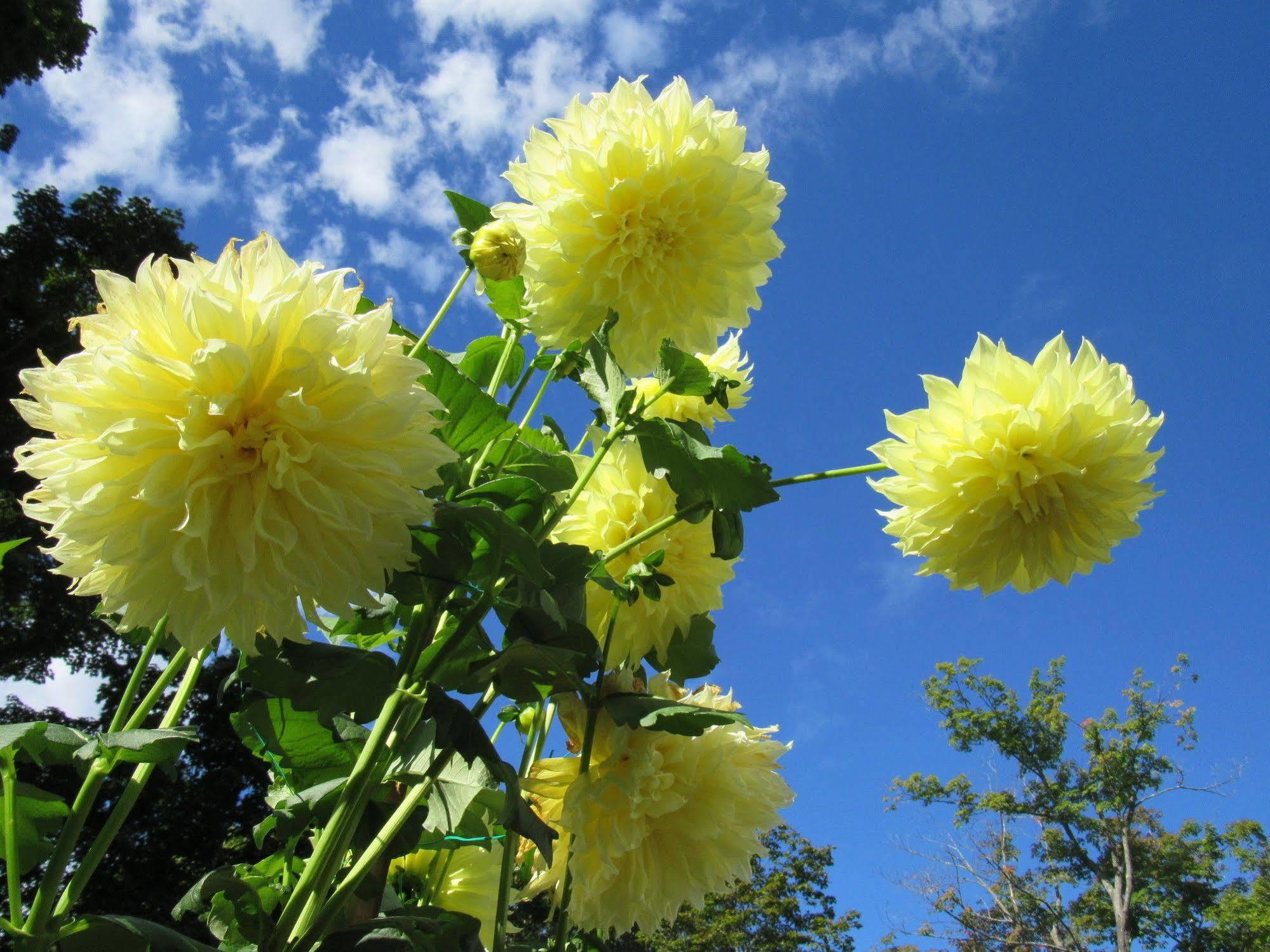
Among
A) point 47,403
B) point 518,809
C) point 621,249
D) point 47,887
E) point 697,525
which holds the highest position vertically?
point 621,249

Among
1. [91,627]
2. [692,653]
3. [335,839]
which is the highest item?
[91,627]

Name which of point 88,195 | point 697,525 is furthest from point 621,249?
point 88,195

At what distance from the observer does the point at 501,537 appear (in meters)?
0.84

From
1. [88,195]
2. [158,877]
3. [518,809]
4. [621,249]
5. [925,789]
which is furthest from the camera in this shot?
[925,789]

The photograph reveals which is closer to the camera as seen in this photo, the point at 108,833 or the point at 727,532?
the point at 108,833

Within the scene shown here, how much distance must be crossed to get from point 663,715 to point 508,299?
2.02 ft

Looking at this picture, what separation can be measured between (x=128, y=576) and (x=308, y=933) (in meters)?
0.37

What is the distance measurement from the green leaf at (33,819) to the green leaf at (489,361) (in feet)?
2.23

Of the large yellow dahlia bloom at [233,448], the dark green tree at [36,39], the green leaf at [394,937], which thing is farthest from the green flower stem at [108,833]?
the dark green tree at [36,39]

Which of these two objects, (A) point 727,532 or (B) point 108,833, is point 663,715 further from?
(B) point 108,833

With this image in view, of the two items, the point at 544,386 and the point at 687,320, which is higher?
the point at 687,320

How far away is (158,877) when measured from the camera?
432 inches

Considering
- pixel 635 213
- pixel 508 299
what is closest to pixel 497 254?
pixel 508 299

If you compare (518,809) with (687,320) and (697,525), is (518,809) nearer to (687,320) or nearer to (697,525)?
(697,525)
